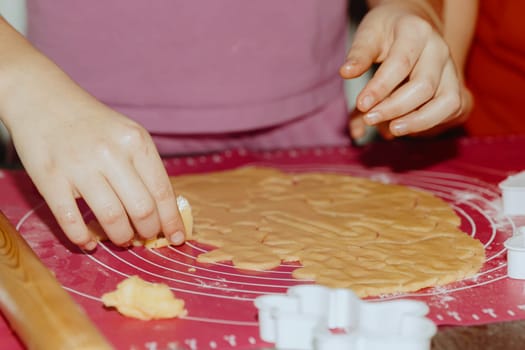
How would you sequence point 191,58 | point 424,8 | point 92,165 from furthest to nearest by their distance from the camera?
point 191,58 → point 424,8 → point 92,165

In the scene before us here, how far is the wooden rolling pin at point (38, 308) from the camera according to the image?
0.69m

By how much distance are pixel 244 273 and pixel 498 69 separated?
1000 millimetres

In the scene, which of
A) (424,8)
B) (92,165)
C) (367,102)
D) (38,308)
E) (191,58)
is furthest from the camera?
(191,58)

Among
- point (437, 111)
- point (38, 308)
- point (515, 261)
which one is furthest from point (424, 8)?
point (38, 308)

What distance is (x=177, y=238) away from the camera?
970mm

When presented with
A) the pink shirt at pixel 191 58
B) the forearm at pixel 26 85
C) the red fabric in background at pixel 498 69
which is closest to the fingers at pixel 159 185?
the forearm at pixel 26 85

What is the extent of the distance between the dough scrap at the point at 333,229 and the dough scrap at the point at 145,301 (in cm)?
15

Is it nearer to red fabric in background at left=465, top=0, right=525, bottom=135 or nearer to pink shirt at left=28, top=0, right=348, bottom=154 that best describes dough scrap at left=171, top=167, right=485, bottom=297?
pink shirt at left=28, top=0, right=348, bottom=154

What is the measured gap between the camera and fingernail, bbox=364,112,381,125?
104 centimetres

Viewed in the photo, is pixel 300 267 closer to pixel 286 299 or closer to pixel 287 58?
pixel 286 299

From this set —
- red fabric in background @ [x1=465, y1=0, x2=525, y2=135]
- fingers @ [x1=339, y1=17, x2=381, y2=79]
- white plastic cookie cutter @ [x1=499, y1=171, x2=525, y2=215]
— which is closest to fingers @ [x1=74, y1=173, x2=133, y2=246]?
fingers @ [x1=339, y1=17, x2=381, y2=79]

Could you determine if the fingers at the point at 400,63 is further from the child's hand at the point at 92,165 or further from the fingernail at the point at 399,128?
the child's hand at the point at 92,165

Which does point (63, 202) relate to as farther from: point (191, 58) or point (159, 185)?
point (191, 58)

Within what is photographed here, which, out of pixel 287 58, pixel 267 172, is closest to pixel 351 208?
pixel 267 172
